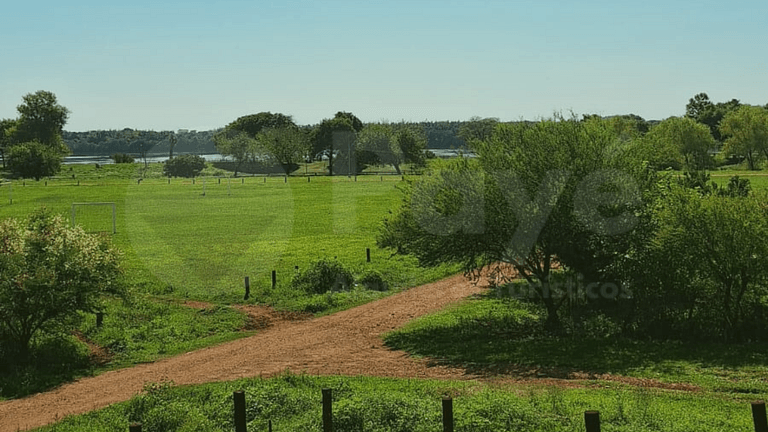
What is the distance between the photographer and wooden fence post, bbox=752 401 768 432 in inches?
455

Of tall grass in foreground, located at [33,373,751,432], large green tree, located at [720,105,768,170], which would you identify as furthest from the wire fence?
large green tree, located at [720,105,768,170]

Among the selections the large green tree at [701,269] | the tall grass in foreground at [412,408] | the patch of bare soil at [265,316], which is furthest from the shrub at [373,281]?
the tall grass in foreground at [412,408]

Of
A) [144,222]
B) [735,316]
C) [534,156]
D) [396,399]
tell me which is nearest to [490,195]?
[534,156]

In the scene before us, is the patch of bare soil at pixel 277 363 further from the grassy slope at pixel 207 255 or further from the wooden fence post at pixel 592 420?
the wooden fence post at pixel 592 420

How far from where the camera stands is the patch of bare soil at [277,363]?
18266mm

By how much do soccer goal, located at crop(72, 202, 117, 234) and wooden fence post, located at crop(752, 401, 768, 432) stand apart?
48.4 metres

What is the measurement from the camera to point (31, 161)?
125m

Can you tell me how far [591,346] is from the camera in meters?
22.0

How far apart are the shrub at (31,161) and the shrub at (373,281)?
360 feet

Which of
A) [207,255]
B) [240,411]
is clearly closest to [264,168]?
[207,255]

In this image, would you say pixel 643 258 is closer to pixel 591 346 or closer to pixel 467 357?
pixel 591 346

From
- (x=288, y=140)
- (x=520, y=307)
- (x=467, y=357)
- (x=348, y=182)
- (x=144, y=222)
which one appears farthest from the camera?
(x=288, y=140)

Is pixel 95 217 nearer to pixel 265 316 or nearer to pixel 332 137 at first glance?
pixel 265 316

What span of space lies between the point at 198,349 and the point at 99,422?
7.59 m
